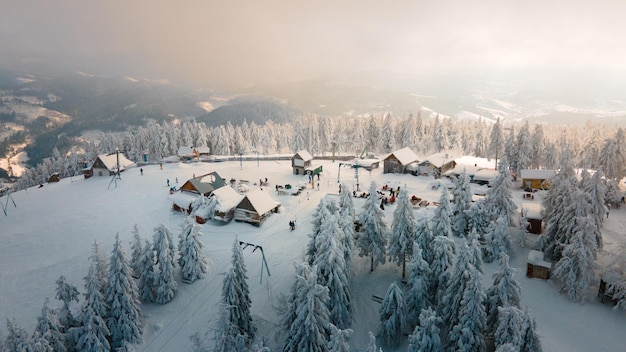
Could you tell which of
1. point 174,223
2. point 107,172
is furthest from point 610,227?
point 107,172

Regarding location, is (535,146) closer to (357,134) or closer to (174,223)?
(357,134)

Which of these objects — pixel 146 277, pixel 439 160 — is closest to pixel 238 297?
pixel 146 277

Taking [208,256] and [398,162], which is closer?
[208,256]

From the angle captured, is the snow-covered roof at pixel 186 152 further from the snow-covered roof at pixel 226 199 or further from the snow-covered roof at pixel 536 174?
the snow-covered roof at pixel 536 174

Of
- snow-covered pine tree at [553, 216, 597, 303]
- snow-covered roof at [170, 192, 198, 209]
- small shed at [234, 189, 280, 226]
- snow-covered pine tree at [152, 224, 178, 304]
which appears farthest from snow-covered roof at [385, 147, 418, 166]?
snow-covered pine tree at [152, 224, 178, 304]

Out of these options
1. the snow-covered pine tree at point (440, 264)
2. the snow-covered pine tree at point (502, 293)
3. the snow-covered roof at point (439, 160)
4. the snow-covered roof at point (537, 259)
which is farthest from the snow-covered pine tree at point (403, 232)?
the snow-covered roof at point (439, 160)

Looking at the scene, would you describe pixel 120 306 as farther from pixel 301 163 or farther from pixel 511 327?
pixel 301 163
